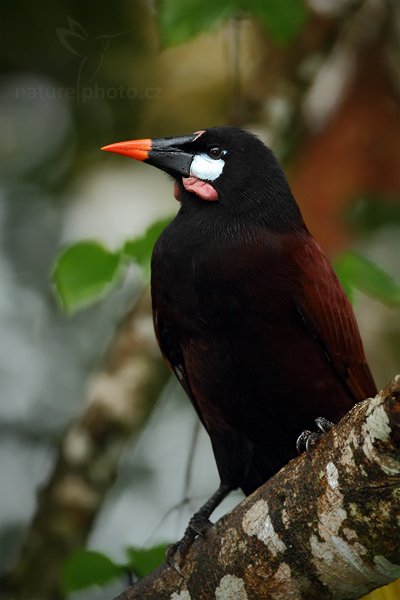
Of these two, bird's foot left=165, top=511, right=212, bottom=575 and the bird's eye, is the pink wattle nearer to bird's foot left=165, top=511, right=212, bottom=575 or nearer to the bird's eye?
the bird's eye

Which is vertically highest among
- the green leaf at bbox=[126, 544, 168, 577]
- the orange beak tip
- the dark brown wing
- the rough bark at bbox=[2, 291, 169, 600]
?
the orange beak tip

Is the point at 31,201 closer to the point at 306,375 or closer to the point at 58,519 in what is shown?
the point at 58,519

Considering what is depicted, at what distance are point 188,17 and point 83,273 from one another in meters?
0.86

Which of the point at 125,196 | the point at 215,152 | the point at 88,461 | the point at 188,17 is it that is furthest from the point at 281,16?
the point at 125,196

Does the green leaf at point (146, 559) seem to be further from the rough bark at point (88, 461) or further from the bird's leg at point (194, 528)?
the rough bark at point (88, 461)

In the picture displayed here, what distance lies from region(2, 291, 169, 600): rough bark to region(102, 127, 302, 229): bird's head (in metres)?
0.89

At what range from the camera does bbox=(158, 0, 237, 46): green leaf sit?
10.7 feet

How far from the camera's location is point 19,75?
6.37 metres

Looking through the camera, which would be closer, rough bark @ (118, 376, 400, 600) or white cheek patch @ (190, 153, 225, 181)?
rough bark @ (118, 376, 400, 600)

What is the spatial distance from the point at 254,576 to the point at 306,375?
76 cm

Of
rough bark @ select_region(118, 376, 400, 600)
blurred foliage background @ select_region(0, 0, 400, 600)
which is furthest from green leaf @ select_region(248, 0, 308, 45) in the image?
rough bark @ select_region(118, 376, 400, 600)

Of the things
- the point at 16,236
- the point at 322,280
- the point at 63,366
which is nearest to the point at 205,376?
the point at 322,280

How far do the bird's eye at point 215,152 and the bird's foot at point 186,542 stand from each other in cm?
104

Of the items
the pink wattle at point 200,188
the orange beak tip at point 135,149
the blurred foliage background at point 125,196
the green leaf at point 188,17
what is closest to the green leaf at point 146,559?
the blurred foliage background at point 125,196
